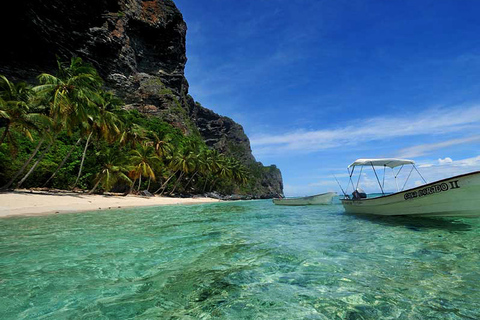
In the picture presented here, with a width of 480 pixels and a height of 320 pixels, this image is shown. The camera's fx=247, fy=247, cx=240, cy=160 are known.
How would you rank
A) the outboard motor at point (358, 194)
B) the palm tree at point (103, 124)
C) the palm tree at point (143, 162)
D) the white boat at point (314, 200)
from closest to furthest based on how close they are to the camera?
the outboard motor at point (358, 194)
the palm tree at point (103, 124)
the white boat at point (314, 200)
the palm tree at point (143, 162)

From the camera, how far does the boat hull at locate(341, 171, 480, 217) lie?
31.3ft

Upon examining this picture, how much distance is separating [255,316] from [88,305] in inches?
90.6

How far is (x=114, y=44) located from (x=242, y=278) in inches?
2814

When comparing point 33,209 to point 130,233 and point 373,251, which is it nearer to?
point 130,233

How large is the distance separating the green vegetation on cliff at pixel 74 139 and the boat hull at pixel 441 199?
86.7 feet

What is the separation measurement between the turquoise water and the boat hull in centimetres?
273

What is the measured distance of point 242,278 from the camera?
177 inches

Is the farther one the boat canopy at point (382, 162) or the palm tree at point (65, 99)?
the palm tree at point (65, 99)

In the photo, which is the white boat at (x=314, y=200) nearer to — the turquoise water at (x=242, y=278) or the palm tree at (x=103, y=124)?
the turquoise water at (x=242, y=278)

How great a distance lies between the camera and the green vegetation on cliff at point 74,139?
74.6ft

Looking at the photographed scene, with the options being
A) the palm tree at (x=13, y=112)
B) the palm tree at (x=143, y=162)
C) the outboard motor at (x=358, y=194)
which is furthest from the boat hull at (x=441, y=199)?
the palm tree at (x=143, y=162)

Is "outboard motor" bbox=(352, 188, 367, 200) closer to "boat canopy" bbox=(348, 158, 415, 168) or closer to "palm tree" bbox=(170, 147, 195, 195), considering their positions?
"boat canopy" bbox=(348, 158, 415, 168)

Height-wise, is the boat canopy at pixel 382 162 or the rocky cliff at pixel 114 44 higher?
the rocky cliff at pixel 114 44

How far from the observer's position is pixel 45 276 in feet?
15.0
